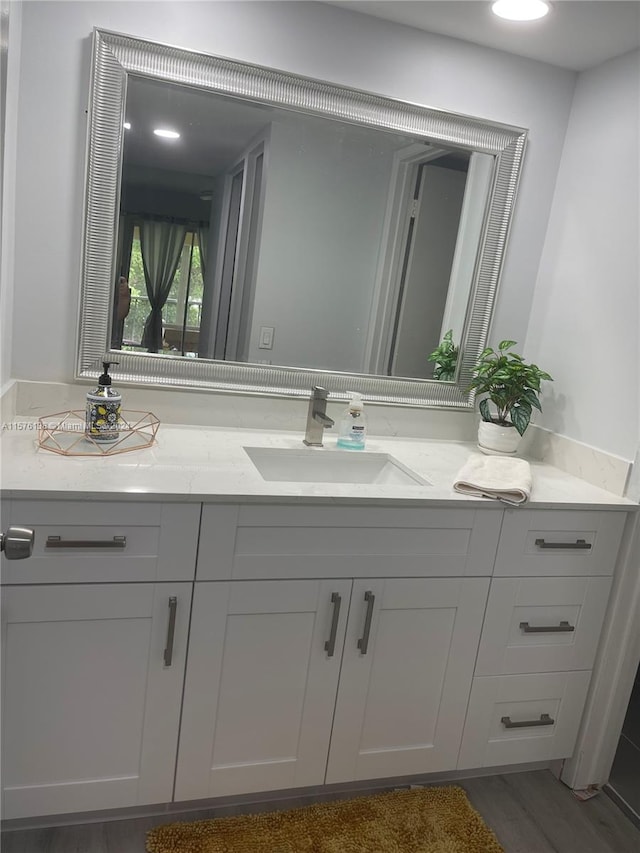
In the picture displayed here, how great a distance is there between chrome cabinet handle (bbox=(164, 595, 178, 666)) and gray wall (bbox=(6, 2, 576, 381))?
2.55ft

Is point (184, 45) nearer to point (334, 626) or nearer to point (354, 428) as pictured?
point (354, 428)

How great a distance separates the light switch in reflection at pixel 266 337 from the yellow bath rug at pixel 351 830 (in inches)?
50.9

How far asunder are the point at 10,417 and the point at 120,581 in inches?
24.8

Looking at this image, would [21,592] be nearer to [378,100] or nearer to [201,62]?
[201,62]

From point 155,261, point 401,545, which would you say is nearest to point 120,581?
point 401,545

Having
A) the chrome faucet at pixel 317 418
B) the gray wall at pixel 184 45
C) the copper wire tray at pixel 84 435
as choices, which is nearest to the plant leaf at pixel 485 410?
the chrome faucet at pixel 317 418

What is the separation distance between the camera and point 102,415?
1.73 metres

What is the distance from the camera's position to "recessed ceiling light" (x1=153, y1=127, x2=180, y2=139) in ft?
6.05

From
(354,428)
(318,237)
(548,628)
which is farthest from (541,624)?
(318,237)

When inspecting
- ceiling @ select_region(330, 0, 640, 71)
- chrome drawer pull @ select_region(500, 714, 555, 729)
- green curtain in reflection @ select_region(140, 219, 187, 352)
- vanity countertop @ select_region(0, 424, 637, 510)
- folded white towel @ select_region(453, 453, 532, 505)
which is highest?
ceiling @ select_region(330, 0, 640, 71)

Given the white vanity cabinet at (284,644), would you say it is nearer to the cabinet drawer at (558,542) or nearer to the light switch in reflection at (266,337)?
the cabinet drawer at (558,542)

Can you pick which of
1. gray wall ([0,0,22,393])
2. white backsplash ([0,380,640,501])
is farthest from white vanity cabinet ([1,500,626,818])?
gray wall ([0,0,22,393])

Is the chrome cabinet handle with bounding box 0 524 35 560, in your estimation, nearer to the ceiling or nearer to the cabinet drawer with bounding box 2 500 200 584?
the cabinet drawer with bounding box 2 500 200 584

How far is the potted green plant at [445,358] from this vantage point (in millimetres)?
2250
